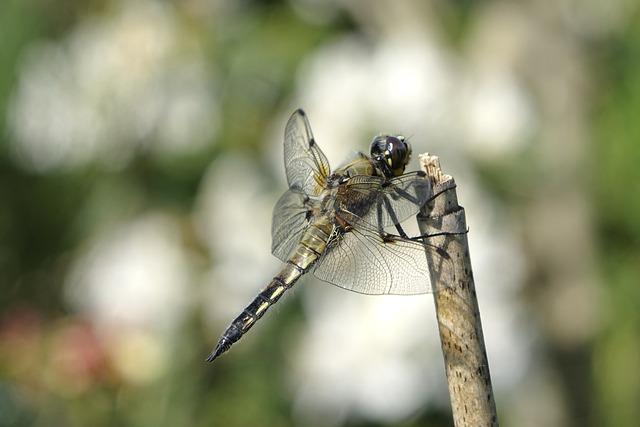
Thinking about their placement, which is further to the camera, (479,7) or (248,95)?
(479,7)

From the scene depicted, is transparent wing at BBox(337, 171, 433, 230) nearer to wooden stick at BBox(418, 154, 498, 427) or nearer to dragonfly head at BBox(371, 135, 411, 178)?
dragonfly head at BBox(371, 135, 411, 178)

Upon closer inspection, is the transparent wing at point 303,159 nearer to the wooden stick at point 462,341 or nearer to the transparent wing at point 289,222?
the transparent wing at point 289,222

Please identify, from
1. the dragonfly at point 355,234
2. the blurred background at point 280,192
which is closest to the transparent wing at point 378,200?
the dragonfly at point 355,234

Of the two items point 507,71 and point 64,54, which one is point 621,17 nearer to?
point 507,71

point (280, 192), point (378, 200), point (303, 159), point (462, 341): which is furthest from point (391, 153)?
point (280, 192)

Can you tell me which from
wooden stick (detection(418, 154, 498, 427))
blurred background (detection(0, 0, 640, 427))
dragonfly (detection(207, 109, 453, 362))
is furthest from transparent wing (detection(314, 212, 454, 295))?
blurred background (detection(0, 0, 640, 427))

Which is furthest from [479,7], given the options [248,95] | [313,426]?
[313,426]
